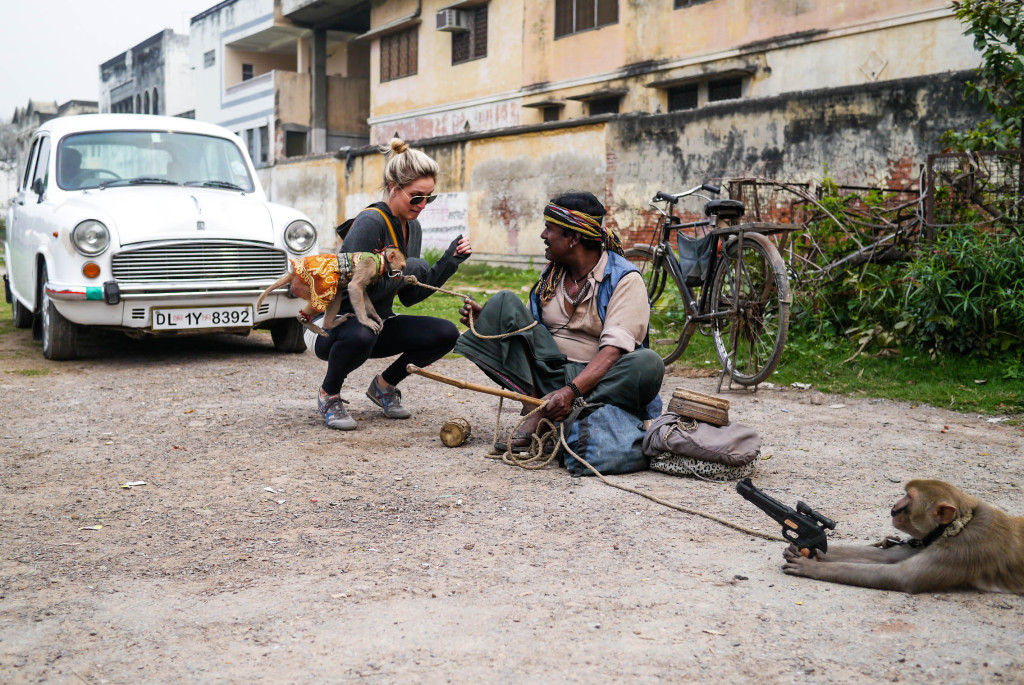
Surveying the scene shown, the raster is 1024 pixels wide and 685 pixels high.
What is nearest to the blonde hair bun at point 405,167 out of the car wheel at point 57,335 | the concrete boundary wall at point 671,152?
the car wheel at point 57,335

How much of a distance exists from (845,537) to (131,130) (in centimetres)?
685

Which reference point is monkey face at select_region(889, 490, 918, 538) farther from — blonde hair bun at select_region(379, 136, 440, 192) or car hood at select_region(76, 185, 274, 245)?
car hood at select_region(76, 185, 274, 245)

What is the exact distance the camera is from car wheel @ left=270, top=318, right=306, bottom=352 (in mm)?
7773

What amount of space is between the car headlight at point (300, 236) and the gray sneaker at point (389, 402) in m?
2.30

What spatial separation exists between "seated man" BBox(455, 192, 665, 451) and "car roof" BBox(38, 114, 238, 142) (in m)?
4.79

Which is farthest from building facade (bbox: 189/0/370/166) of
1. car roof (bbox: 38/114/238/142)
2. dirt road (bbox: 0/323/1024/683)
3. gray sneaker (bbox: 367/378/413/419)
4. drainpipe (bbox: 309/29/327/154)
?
dirt road (bbox: 0/323/1024/683)

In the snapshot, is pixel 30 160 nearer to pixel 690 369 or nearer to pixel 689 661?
pixel 690 369

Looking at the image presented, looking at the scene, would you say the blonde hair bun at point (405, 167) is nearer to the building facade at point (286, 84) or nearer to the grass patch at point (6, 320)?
the grass patch at point (6, 320)

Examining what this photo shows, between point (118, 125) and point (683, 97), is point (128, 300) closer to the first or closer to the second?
point (118, 125)

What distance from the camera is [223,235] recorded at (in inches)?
Answer: 273

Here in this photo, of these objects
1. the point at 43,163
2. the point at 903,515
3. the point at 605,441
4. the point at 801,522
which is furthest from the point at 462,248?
the point at 43,163

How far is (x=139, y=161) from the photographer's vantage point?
7723mm

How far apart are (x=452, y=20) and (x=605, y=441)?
19844 millimetres

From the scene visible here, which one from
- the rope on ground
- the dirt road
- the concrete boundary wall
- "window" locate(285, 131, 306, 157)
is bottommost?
the dirt road
